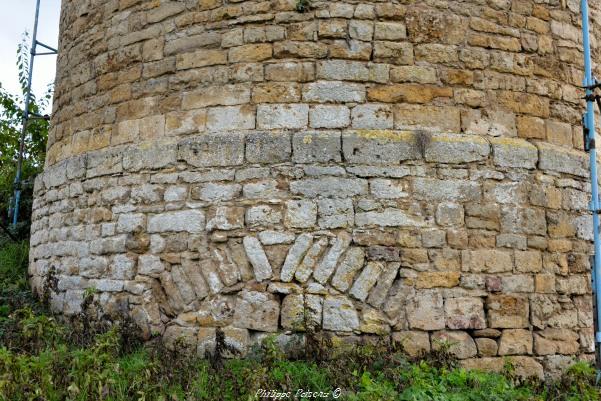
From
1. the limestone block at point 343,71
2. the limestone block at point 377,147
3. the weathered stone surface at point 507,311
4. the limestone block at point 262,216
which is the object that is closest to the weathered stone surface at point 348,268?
the limestone block at point 262,216

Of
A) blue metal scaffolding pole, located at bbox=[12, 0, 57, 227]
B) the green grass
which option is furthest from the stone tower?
blue metal scaffolding pole, located at bbox=[12, 0, 57, 227]

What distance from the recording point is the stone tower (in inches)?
159

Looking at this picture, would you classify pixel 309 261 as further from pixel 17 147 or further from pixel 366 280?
pixel 17 147

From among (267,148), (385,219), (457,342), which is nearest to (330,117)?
(267,148)

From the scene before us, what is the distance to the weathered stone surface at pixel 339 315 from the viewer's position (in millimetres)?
3939

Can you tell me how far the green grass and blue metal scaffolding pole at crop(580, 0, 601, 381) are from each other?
450 millimetres

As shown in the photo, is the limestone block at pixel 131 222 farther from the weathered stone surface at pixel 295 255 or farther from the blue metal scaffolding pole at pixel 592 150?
the blue metal scaffolding pole at pixel 592 150

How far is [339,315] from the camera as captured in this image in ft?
13.0

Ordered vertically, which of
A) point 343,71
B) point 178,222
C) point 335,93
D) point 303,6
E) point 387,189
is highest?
point 303,6

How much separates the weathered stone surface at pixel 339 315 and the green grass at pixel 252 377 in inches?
7.2

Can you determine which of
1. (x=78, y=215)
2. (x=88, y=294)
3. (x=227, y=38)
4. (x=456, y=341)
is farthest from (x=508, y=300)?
(x=78, y=215)

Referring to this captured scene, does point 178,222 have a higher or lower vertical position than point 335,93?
lower

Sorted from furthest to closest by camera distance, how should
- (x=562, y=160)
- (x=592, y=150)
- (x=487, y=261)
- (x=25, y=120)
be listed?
(x=25, y=120), (x=592, y=150), (x=562, y=160), (x=487, y=261)

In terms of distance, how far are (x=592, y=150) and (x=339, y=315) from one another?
253 cm
